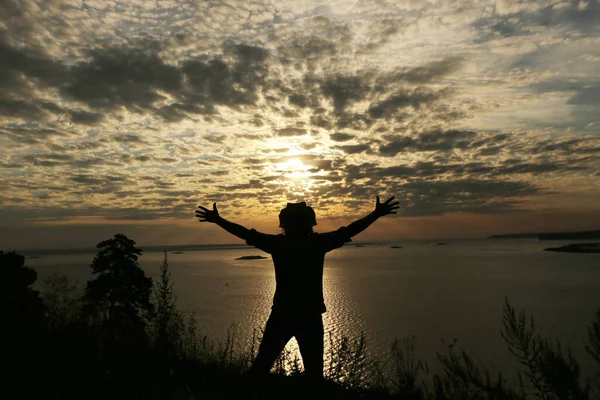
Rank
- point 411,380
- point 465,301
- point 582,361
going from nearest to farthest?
point 411,380 < point 582,361 < point 465,301

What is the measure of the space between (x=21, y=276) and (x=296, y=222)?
67.2 feet

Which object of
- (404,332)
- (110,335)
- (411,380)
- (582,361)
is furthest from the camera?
(404,332)

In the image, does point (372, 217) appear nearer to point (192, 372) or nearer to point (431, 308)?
point (192, 372)

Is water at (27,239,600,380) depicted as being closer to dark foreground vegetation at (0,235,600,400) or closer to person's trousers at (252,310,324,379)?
dark foreground vegetation at (0,235,600,400)

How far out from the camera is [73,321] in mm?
9039

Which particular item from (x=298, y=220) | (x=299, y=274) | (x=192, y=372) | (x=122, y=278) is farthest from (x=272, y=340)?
(x=122, y=278)

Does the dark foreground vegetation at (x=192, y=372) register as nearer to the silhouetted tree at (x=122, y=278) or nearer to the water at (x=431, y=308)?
the water at (x=431, y=308)

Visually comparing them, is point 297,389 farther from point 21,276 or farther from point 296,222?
point 21,276

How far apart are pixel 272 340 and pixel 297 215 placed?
51.9 inches

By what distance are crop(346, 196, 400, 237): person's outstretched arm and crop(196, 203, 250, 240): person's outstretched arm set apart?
44.1 inches

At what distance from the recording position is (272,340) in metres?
→ 3.99

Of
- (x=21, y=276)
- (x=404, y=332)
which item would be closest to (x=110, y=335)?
(x=21, y=276)

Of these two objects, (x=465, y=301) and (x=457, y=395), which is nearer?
(x=457, y=395)

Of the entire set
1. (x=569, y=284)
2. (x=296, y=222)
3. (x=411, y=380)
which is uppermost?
(x=296, y=222)
